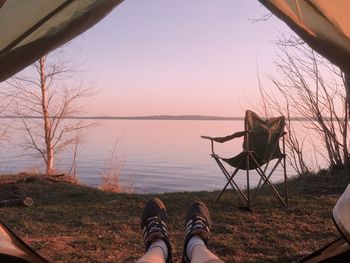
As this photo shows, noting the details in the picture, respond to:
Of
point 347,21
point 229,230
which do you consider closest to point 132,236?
point 229,230

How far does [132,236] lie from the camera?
3244 millimetres

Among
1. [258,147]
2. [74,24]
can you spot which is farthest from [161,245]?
[258,147]

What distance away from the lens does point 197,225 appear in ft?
8.05

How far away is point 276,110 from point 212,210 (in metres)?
3.11

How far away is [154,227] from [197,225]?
0.23m

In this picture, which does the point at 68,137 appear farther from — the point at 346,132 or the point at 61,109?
the point at 346,132

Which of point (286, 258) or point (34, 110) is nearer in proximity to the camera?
point (286, 258)

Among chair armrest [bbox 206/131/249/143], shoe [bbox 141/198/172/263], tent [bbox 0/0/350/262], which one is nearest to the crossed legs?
shoe [bbox 141/198/172/263]

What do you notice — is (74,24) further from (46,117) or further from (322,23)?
(46,117)

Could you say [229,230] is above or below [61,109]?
below

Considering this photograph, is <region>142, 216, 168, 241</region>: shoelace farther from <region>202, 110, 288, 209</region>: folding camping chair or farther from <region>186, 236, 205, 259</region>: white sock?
<region>202, 110, 288, 209</region>: folding camping chair

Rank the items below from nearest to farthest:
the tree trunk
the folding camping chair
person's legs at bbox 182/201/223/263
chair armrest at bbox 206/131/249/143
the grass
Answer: person's legs at bbox 182/201/223/263 < the grass < chair armrest at bbox 206/131/249/143 < the folding camping chair < the tree trunk

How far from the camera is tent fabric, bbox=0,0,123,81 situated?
6.88ft

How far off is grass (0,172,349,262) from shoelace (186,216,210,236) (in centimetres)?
35
